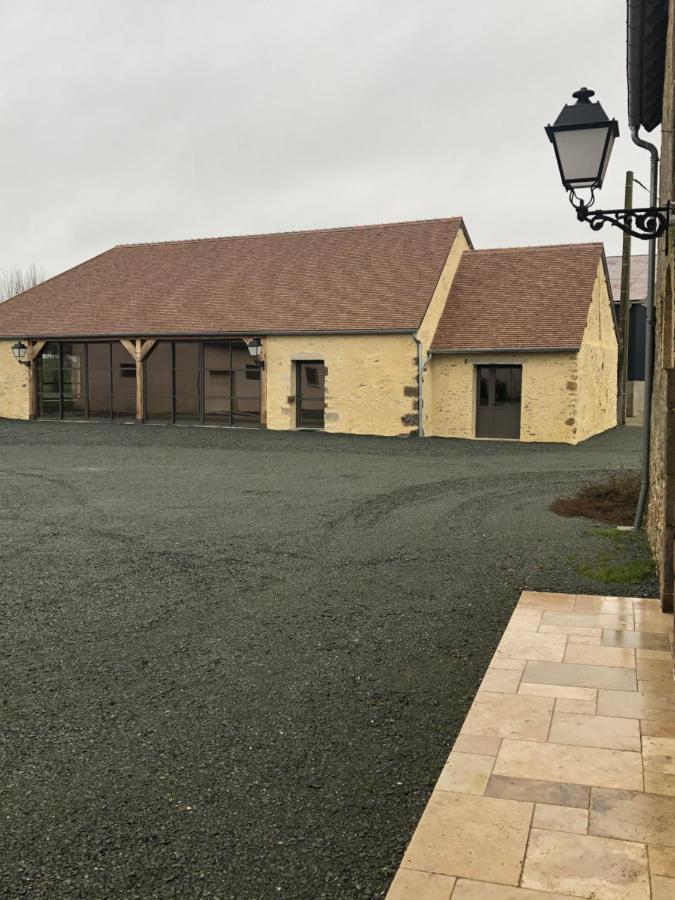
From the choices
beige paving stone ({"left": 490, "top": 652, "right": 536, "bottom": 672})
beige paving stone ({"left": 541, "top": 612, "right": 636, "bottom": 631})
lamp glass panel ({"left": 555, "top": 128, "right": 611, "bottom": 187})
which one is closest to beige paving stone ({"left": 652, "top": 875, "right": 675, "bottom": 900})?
beige paving stone ({"left": 490, "top": 652, "right": 536, "bottom": 672})

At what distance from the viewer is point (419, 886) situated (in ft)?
7.93

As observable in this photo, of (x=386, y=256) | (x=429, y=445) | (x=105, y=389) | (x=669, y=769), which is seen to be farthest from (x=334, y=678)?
(x=105, y=389)

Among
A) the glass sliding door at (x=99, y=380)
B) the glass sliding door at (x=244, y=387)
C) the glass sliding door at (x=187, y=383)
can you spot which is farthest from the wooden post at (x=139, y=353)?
the glass sliding door at (x=99, y=380)

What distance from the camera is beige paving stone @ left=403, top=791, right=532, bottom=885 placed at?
2504 millimetres

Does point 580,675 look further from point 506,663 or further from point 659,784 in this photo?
point 659,784

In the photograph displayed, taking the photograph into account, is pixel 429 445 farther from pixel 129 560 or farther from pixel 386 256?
pixel 129 560

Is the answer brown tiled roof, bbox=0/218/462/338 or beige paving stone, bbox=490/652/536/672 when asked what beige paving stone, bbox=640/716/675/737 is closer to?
beige paving stone, bbox=490/652/536/672

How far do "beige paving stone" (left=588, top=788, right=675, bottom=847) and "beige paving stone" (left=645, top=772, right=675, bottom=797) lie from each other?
4cm

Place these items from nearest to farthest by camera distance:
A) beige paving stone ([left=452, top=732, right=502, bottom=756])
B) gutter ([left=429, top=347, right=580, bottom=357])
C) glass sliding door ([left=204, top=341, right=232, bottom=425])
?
beige paving stone ([left=452, top=732, right=502, bottom=756]) → gutter ([left=429, top=347, right=580, bottom=357]) → glass sliding door ([left=204, top=341, right=232, bottom=425])

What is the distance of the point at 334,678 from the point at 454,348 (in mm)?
17552

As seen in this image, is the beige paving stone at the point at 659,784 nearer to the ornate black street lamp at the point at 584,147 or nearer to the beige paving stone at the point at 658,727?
the beige paving stone at the point at 658,727

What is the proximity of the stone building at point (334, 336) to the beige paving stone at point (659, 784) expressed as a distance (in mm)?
17916

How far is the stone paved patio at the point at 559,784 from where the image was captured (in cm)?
245

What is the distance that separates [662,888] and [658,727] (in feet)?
4.05
